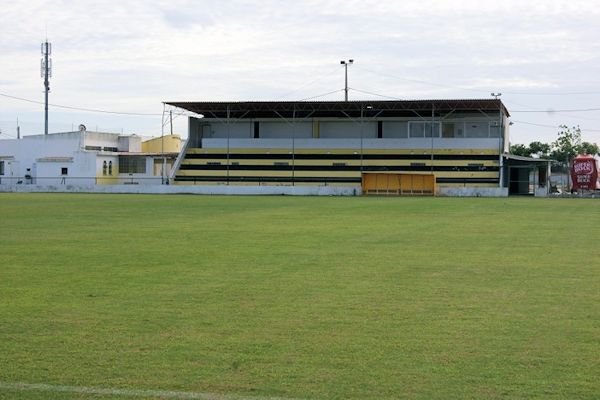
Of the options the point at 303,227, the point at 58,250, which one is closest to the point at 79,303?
the point at 58,250

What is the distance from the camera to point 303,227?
22.5 metres

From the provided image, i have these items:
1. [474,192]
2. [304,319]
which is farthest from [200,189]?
[304,319]

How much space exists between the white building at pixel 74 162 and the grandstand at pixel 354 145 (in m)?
7.12

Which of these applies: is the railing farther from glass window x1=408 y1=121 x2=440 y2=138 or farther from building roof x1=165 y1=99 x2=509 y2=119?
glass window x1=408 y1=121 x2=440 y2=138

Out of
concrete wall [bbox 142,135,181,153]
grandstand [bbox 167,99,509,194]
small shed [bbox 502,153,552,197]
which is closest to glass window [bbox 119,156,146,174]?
concrete wall [bbox 142,135,181,153]

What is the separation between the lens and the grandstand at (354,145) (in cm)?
6425

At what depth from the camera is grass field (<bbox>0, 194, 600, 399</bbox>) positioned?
596 centimetres

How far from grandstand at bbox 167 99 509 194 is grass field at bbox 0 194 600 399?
47814 millimetres

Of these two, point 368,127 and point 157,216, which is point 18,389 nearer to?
point 157,216

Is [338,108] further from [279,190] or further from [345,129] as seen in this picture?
[279,190]

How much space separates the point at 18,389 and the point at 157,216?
2286cm

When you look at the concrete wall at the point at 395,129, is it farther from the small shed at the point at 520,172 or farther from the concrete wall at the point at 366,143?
the small shed at the point at 520,172

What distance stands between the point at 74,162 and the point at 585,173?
45.6 meters

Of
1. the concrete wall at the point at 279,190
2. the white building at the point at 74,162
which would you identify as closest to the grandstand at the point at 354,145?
the concrete wall at the point at 279,190
